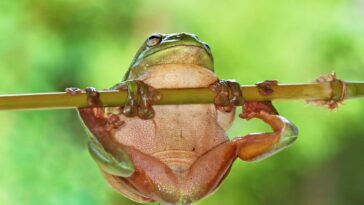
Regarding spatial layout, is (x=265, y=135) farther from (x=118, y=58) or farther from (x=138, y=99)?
(x=118, y=58)

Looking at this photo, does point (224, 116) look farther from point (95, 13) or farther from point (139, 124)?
point (95, 13)

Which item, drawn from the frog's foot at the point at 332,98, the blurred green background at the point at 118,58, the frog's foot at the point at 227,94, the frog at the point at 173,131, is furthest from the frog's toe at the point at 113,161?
the blurred green background at the point at 118,58

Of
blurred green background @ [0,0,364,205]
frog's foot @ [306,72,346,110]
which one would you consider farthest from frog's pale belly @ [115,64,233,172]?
blurred green background @ [0,0,364,205]

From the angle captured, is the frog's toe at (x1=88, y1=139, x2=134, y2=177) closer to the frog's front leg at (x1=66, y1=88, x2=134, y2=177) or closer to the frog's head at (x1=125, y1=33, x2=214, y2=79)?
the frog's front leg at (x1=66, y1=88, x2=134, y2=177)

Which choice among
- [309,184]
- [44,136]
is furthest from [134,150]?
[309,184]

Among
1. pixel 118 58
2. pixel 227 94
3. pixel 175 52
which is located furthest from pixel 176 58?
pixel 118 58

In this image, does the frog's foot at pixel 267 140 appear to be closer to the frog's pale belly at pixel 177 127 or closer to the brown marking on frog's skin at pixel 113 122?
the frog's pale belly at pixel 177 127
